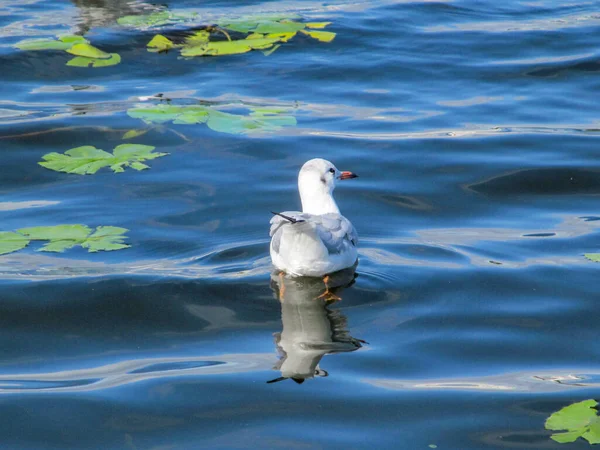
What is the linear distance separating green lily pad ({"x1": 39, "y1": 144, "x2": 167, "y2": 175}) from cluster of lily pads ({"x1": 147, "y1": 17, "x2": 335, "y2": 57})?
331cm

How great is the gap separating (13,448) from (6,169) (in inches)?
178

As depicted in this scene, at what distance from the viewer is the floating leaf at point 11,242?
663 cm

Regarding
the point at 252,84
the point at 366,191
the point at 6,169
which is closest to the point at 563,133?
the point at 366,191

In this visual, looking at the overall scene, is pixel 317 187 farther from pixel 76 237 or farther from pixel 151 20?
pixel 151 20

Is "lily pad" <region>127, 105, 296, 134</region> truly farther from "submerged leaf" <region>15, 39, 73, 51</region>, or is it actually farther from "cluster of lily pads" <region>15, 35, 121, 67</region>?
"submerged leaf" <region>15, 39, 73, 51</region>

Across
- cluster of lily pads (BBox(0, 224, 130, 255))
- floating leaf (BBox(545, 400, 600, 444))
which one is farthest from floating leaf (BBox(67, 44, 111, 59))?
floating leaf (BBox(545, 400, 600, 444))

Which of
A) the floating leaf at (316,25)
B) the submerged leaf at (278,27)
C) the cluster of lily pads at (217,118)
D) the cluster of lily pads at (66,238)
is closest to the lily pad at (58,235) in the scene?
the cluster of lily pads at (66,238)

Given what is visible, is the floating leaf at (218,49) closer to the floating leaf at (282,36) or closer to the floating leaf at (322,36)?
the floating leaf at (282,36)

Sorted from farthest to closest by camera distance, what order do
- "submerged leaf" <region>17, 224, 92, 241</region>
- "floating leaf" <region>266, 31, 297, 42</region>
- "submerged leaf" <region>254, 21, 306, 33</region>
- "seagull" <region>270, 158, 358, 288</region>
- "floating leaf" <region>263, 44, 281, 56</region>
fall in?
"submerged leaf" <region>254, 21, 306, 33</region> → "floating leaf" <region>266, 31, 297, 42</region> → "floating leaf" <region>263, 44, 281, 56</region> → "submerged leaf" <region>17, 224, 92, 241</region> → "seagull" <region>270, 158, 358, 288</region>

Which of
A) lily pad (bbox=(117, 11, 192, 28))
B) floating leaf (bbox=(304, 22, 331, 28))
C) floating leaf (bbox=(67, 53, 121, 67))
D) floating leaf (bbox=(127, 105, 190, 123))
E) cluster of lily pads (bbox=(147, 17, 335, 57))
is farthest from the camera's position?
floating leaf (bbox=(304, 22, 331, 28))

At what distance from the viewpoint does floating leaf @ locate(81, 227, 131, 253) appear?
263 inches

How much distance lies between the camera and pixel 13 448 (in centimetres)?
441

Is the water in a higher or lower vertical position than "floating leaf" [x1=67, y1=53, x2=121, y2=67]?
lower

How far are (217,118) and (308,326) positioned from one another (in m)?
4.32
